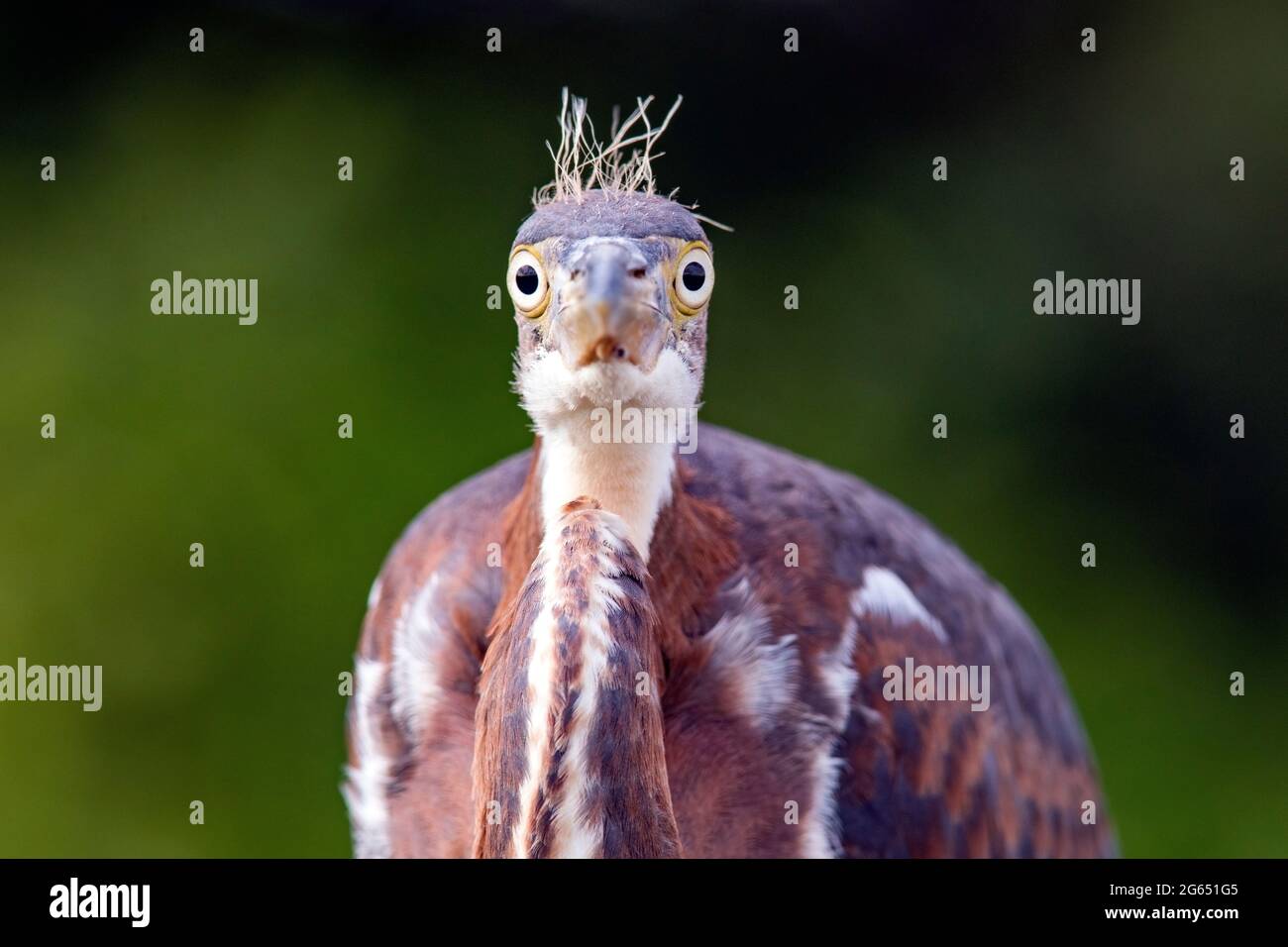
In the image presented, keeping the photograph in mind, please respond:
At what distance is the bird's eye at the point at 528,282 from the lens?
1705 mm

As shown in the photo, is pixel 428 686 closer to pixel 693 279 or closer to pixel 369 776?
pixel 369 776

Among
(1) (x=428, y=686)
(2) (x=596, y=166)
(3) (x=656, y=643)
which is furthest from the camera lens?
(1) (x=428, y=686)

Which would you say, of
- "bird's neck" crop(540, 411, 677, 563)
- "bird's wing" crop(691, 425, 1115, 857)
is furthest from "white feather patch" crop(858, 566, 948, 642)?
"bird's neck" crop(540, 411, 677, 563)

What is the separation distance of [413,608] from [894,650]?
28.4 inches

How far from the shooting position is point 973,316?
11.9 feet

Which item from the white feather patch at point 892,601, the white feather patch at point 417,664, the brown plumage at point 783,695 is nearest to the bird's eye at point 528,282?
the brown plumage at point 783,695

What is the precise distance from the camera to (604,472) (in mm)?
1741

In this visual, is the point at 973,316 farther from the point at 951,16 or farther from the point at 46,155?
the point at 46,155

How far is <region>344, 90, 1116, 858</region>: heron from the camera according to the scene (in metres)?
1.57

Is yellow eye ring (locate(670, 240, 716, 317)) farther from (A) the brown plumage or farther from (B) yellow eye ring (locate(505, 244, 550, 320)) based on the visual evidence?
(A) the brown plumage

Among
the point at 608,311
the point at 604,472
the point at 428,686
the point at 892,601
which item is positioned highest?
the point at 608,311

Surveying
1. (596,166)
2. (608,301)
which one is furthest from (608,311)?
(596,166)

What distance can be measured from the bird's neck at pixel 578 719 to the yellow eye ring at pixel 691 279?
292 mm
